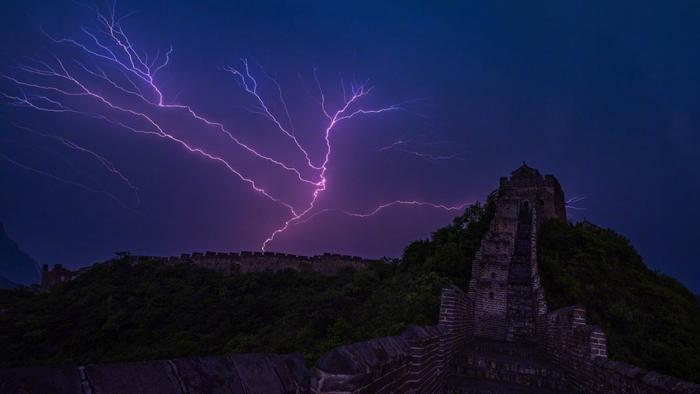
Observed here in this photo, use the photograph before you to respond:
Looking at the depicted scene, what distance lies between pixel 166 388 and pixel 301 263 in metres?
35.4

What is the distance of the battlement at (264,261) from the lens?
3625 cm

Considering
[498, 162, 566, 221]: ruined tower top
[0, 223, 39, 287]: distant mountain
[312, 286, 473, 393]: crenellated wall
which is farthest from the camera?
[0, 223, 39, 287]: distant mountain


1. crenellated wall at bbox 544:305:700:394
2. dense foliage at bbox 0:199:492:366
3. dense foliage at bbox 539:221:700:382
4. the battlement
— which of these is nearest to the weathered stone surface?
crenellated wall at bbox 544:305:700:394

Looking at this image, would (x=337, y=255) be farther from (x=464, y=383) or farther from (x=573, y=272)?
(x=464, y=383)

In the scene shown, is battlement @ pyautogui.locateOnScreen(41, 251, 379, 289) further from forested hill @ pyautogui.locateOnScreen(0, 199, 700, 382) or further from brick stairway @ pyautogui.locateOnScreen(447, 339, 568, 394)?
brick stairway @ pyautogui.locateOnScreen(447, 339, 568, 394)

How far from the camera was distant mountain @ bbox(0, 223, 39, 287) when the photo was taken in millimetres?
169875

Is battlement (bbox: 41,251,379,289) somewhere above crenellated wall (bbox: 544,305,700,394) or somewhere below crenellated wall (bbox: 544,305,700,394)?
above

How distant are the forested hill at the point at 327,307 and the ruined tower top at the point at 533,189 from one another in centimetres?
424

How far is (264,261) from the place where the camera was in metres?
37.0

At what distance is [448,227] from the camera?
70.6 ft

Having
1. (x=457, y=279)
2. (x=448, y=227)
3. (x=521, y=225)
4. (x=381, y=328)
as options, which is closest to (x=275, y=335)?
(x=381, y=328)

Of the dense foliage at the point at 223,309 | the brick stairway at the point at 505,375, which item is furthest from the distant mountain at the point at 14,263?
the brick stairway at the point at 505,375

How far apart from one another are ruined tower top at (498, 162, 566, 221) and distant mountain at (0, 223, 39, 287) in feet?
687

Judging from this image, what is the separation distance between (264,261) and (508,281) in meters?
25.2
